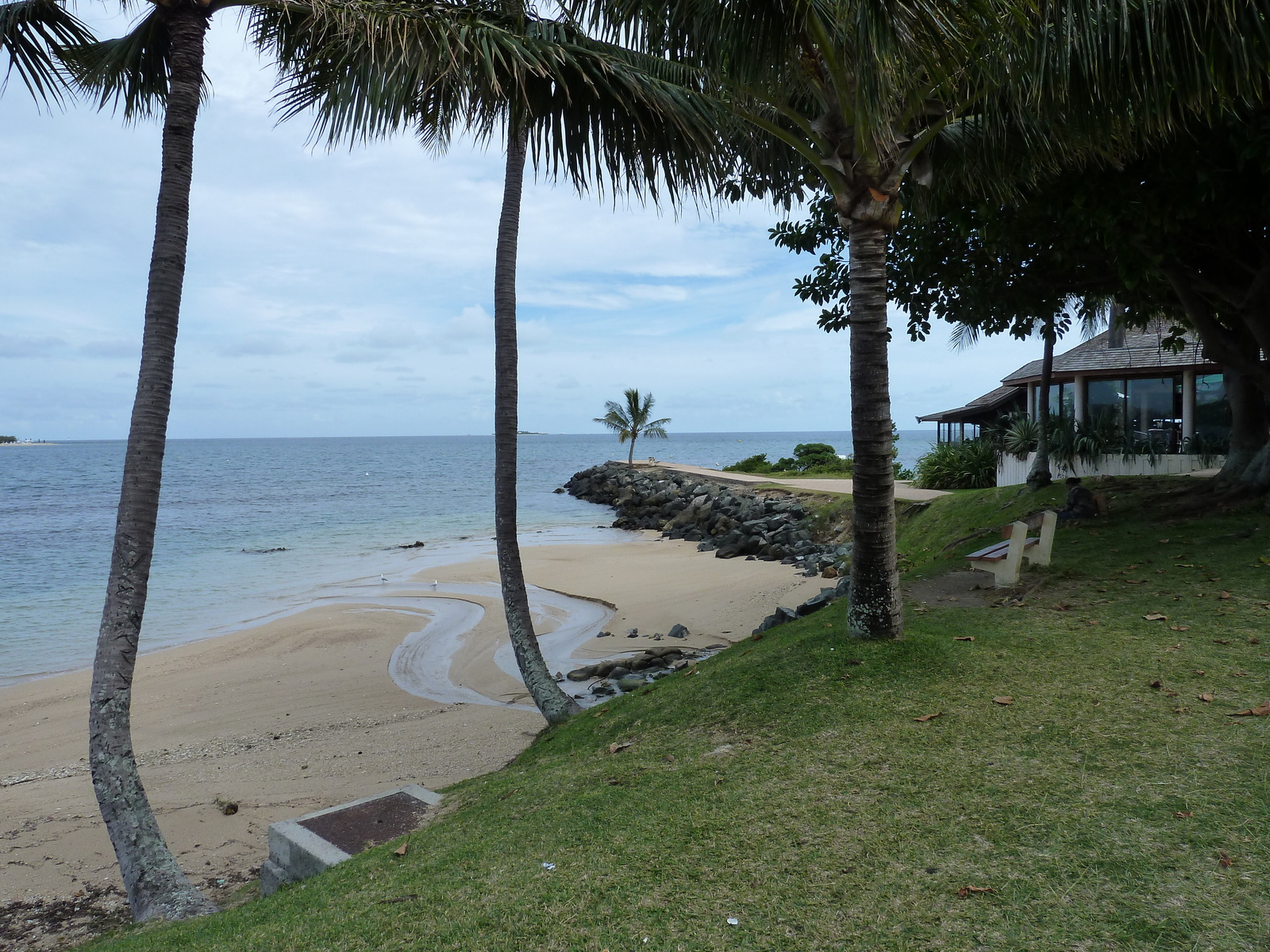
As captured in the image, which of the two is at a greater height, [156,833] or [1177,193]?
[1177,193]

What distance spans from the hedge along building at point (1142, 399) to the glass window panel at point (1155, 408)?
0.02 metres

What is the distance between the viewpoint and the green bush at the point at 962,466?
23.1 metres

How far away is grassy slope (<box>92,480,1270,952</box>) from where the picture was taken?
311 cm

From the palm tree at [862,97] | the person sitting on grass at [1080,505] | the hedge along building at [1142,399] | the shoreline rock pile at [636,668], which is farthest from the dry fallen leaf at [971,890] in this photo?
the hedge along building at [1142,399]

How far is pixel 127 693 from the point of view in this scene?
229 inches

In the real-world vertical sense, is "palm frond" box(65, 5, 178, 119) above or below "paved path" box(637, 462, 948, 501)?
above

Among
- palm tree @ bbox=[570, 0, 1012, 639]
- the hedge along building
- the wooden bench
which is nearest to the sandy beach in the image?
palm tree @ bbox=[570, 0, 1012, 639]

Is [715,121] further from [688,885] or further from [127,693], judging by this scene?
[127,693]

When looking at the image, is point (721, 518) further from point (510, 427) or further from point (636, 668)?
point (510, 427)

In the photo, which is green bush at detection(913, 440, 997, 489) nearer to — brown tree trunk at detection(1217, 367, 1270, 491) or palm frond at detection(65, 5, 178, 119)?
brown tree trunk at detection(1217, 367, 1270, 491)

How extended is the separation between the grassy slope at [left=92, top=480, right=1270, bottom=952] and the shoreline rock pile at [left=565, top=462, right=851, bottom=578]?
10.7 metres

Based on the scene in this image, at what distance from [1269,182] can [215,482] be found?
7066 centimetres

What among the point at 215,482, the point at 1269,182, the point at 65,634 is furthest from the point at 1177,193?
the point at 215,482

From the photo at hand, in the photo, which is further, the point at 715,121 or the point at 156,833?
the point at 715,121
